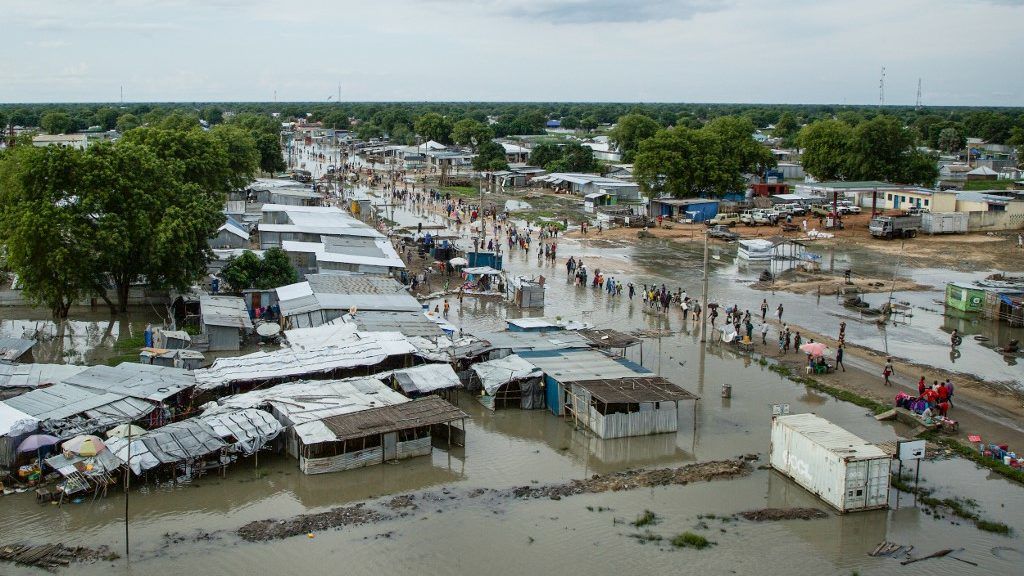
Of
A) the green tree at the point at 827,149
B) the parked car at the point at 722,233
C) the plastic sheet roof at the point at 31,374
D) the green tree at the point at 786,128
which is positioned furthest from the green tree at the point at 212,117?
the plastic sheet roof at the point at 31,374

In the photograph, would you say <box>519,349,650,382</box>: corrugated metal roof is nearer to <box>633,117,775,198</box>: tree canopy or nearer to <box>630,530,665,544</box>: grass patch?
<box>630,530,665,544</box>: grass patch

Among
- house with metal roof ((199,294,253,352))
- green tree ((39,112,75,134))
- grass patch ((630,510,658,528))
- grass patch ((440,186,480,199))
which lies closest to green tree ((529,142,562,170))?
grass patch ((440,186,480,199))

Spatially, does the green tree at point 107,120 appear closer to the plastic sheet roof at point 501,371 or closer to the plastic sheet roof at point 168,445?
the plastic sheet roof at point 501,371

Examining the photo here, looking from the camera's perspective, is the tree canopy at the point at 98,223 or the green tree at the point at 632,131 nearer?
the tree canopy at the point at 98,223

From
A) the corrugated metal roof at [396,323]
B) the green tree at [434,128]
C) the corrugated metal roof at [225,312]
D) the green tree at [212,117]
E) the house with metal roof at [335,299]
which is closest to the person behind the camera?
the corrugated metal roof at [396,323]

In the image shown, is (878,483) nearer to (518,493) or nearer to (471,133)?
(518,493)

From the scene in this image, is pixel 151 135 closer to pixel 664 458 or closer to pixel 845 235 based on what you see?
pixel 664 458

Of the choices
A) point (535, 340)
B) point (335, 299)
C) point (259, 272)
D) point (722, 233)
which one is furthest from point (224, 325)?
point (722, 233)
